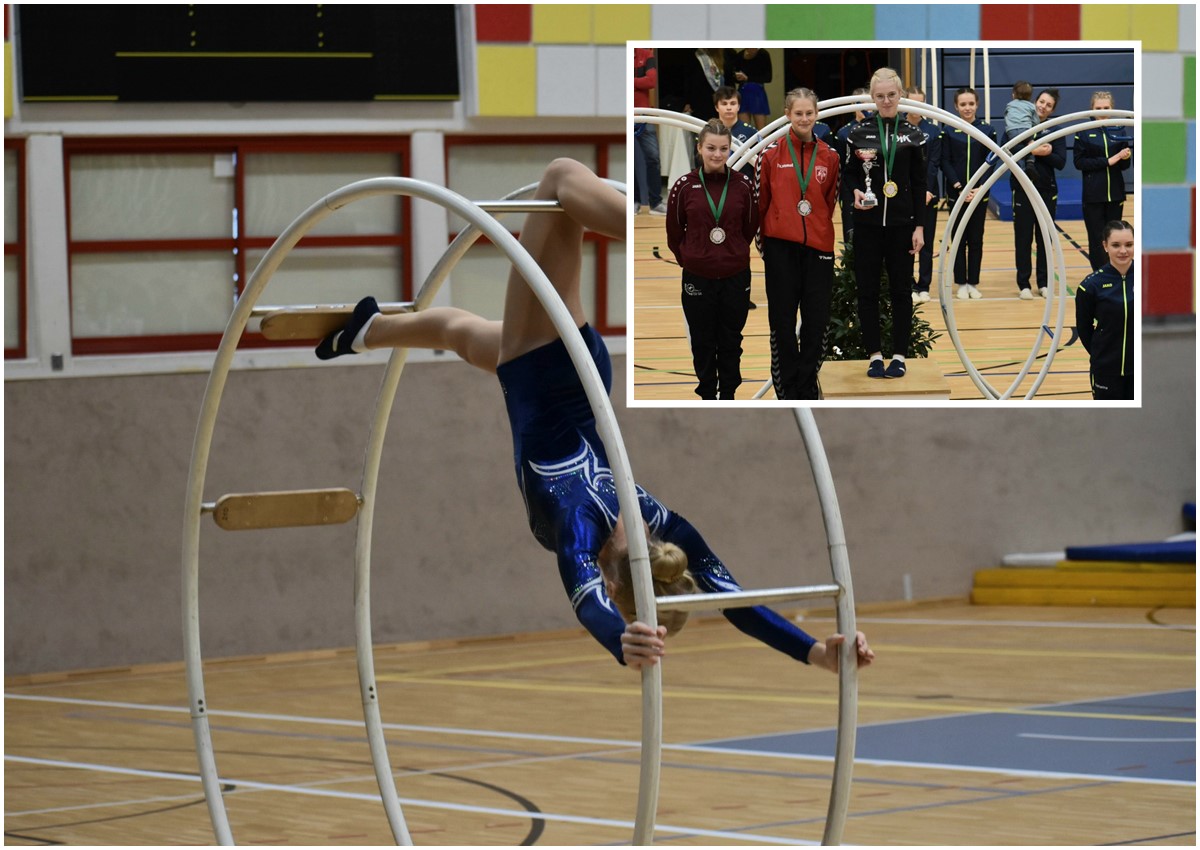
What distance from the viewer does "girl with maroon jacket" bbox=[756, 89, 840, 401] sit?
4043 mm

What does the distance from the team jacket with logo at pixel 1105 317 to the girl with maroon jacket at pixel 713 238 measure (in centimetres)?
89

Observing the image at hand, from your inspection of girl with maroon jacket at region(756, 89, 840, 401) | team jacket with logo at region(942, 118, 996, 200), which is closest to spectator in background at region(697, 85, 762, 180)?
girl with maroon jacket at region(756, 89, 840, 401)

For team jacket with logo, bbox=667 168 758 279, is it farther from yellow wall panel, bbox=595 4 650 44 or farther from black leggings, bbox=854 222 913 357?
yellow wall panel, bbox=595 4 650 44

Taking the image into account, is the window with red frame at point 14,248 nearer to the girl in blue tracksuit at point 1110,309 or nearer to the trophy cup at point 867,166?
the trophy cup at point 867,166

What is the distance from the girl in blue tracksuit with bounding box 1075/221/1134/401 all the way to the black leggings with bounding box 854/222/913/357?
0.48 m

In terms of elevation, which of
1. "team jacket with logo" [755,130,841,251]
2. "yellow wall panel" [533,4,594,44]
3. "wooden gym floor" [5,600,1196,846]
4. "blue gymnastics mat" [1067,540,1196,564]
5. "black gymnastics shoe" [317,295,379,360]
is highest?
"yellow wall panel" [533,4,594,44]

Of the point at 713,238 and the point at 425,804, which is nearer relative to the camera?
the point at 713,238

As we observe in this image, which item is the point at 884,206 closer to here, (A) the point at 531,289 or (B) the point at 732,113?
(B) the point at 732,113

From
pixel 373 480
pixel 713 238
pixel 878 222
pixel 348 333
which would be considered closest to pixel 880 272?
pixel 878 222

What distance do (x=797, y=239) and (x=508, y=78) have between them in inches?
244

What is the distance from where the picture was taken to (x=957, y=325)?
428cm

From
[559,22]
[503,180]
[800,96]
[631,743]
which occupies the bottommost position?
[631,743]

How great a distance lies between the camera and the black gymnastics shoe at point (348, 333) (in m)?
4.74

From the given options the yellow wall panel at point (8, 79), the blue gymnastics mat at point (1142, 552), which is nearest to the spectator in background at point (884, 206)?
the yellow wall panel at point (8, 79)
